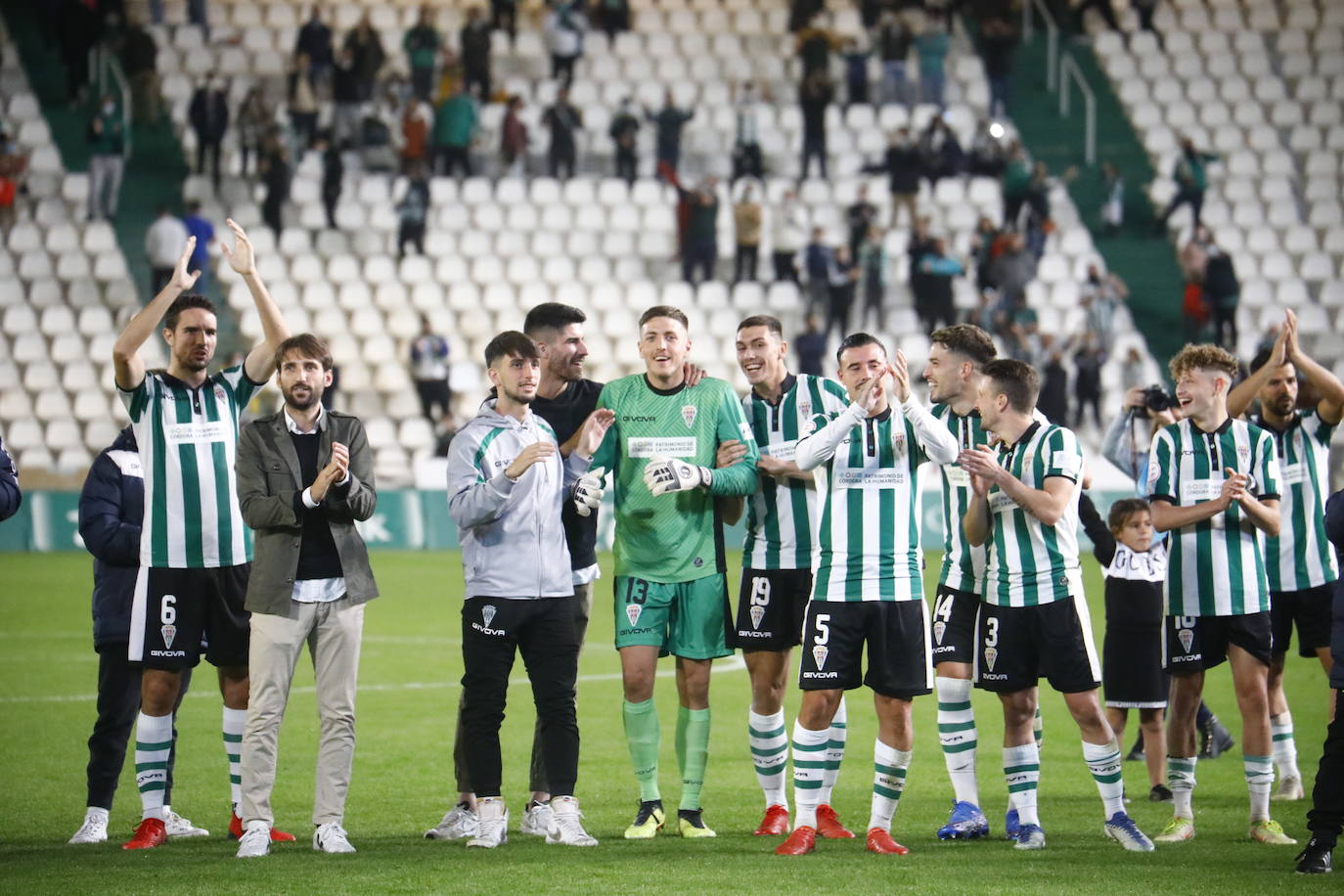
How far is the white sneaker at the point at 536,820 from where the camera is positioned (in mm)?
7965

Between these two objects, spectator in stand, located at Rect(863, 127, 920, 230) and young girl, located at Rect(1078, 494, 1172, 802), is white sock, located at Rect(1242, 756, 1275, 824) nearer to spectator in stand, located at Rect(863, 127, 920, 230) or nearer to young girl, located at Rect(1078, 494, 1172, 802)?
young girl, located at Rect(1078, 494, 1172, 802)

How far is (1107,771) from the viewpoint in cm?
750

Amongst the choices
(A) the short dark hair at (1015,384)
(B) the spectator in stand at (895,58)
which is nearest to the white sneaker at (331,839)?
(A) the short dark hair at (1015,384)

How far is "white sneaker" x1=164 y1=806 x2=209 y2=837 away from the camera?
313 inches

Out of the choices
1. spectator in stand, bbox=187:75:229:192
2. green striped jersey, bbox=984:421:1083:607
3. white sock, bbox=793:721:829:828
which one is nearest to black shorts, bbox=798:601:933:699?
white sock, bbox=793:721:829:828

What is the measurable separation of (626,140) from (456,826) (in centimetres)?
2224

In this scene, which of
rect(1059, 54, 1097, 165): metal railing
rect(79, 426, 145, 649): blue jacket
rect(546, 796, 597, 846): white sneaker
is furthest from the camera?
rect(1059, 54, 1097, 165): metal railing

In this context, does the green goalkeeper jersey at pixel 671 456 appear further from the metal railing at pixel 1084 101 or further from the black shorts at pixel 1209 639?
the metal railing at pixel 1084 101

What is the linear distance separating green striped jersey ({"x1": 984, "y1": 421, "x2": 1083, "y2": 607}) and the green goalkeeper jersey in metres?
1.16

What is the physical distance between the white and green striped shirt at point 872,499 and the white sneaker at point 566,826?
1423 millimetres

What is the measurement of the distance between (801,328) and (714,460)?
20063mm

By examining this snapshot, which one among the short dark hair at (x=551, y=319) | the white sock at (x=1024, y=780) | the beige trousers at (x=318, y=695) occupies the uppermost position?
the short dark hair at (x=551, y=319)

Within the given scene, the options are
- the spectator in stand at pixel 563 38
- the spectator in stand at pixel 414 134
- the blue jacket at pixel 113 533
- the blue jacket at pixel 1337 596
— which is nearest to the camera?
the blue jacket at pixel 1337 596

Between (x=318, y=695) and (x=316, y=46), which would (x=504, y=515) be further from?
(x=316, y=46)
